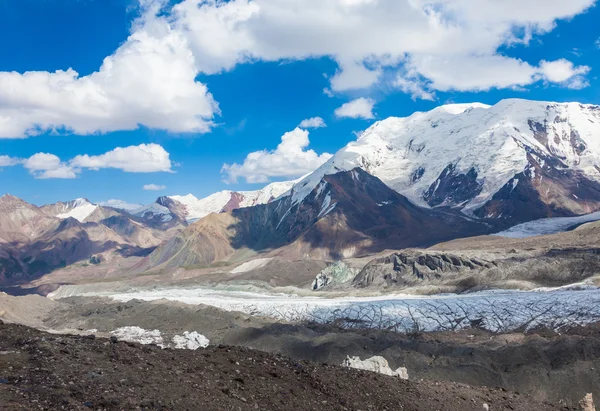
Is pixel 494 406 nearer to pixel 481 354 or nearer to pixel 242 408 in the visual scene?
pixel 242 408

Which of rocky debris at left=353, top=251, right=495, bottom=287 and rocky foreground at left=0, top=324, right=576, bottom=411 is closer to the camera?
rocky foreground at left=0, top=324, right=576, bottom=411

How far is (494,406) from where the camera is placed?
22828 mm

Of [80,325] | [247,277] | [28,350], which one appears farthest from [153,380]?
[247,277]

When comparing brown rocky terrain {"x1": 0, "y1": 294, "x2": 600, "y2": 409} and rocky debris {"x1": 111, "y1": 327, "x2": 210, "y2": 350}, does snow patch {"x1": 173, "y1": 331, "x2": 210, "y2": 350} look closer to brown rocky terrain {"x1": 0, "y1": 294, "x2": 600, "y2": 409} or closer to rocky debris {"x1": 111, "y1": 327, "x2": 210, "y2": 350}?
rocky debris {"x1": 111, "y1": 327, "x2": 210, "y2": 350}

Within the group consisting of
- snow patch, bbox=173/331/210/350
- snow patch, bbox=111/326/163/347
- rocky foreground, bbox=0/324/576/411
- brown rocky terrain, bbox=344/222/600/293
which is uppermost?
rocky foreground, bbox=0/324/576/411

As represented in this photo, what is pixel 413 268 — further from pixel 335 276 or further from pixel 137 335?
pixel 137 335

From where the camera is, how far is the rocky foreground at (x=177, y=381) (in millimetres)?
13344

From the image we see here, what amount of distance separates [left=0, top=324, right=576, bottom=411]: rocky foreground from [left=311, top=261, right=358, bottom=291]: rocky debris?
465 ft

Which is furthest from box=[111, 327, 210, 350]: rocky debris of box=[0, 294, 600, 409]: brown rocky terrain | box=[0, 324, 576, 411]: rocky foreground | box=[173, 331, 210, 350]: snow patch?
box=[0, 324, 576, 411]: rocky foreground

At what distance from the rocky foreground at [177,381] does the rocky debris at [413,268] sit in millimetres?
116587

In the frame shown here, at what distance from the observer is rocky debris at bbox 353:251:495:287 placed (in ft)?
447

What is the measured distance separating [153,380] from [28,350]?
13.3 ft

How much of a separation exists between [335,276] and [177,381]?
151772mm

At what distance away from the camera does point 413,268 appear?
489 ft
